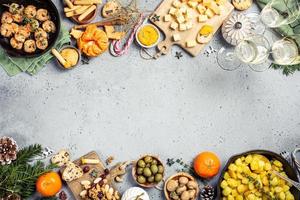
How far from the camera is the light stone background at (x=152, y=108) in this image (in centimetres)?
215

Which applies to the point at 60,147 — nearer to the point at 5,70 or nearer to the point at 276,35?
the point at 5,70

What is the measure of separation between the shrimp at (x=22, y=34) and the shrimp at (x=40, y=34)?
29 mm

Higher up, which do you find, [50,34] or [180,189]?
[50,34]

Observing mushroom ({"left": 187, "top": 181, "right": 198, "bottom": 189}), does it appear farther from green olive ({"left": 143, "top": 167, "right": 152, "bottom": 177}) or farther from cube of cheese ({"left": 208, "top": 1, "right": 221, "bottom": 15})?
cube of cheese ({"left": 208, "top": 1, "right": 221, "bottom": 15})

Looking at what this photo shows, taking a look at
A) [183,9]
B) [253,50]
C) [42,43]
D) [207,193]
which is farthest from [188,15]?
[207,193]

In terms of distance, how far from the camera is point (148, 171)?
81.7 inches

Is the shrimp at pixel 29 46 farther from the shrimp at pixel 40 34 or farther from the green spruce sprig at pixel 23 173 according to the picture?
the green spruce sprig at pixel 23 173

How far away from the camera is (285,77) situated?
7.38ft

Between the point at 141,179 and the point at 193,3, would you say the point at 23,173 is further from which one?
the point at 193,3

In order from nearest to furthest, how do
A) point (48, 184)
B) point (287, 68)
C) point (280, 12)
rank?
point (48, 184)
point (280, 12)
point (287, 68)

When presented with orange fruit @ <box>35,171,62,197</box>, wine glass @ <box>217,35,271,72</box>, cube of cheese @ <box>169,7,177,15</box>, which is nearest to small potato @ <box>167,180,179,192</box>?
orange fruit @ <box>35,171,62,197</box>

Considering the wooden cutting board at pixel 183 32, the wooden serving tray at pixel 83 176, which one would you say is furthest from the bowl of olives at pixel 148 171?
the wooden cutting board at pixel 183 32

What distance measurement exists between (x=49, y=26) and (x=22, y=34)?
0.09 meters

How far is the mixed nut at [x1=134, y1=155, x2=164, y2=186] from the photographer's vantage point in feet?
6.82
